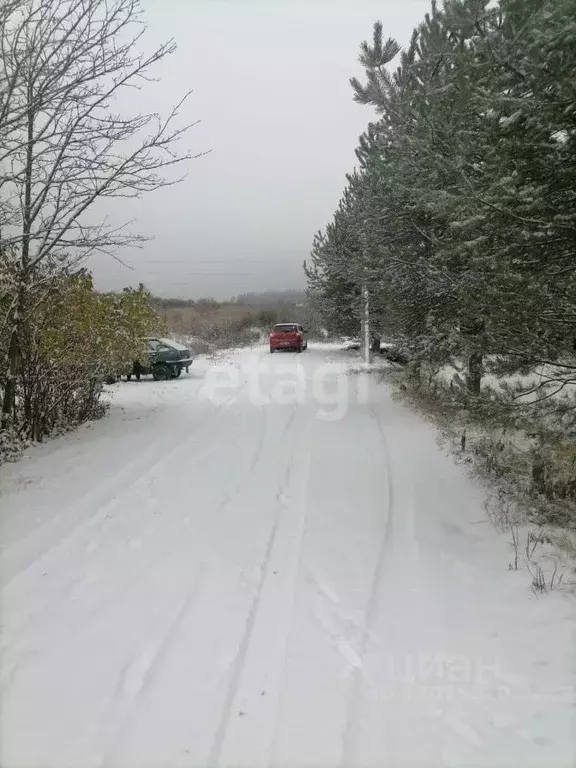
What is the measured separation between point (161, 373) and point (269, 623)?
1363cm

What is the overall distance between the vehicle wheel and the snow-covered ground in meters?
9.51

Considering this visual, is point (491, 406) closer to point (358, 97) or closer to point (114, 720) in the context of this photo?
point (114, 720)

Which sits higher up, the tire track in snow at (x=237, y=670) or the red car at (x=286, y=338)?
the red car at (x=286, y=338)

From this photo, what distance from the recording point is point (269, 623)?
3211 millimetres

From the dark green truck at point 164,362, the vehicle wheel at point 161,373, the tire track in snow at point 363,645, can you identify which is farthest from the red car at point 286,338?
the tire track in snow at point 363,645

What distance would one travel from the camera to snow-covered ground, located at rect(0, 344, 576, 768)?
233cm

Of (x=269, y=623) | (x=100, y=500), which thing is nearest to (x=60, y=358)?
(x=100, y=500)

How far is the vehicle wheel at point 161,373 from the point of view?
15977 mm

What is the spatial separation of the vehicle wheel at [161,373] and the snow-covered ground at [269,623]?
9.51m

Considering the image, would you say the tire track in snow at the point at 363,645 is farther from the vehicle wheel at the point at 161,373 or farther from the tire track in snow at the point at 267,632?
the vehicle wheel at the point at 161,373

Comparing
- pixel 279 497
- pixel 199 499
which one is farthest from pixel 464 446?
pixel 199 499

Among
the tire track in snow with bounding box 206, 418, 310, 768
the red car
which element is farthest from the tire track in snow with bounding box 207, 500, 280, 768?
the red car

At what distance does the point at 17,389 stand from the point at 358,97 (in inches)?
356

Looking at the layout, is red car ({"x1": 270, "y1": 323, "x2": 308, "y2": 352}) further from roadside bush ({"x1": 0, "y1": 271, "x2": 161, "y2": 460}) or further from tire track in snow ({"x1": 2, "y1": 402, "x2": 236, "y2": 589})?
tire track in snow ({"x1": 2, "y1": 402, "x2": 236, "y2": 589})
